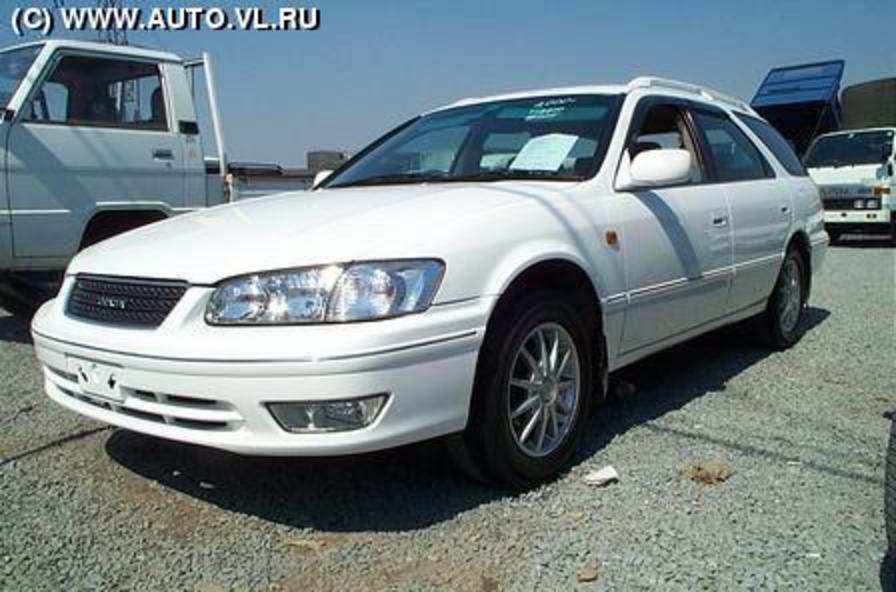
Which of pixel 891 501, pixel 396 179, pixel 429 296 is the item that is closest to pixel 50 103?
pixel 396 179

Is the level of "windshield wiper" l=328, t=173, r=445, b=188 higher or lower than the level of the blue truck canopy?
lower

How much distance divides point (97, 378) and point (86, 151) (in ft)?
10.4

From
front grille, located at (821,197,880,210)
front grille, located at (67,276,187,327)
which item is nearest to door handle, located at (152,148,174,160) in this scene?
front grille, located at (67,276,187,327)

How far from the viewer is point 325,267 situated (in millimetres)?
2438

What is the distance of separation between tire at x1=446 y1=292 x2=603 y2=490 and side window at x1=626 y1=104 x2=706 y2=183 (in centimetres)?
128

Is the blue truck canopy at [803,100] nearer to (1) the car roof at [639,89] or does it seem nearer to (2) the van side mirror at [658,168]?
(1) the car roof at [639,89]

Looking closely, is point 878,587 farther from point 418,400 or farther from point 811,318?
point 811,318

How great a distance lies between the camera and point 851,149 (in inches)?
537

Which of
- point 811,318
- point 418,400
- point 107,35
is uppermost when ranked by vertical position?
point 107,35

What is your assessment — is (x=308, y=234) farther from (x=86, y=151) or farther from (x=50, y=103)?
(x=50, y=103)

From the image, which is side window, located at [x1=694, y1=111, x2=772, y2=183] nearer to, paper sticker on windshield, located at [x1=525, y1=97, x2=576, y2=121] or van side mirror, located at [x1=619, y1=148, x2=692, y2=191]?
paper sticker on windshield, located at [x1=525, y1=97, x2=576, y2=121]

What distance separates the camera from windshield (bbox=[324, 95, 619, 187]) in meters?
3.49

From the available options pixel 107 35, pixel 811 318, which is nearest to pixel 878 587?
pixel 811 318

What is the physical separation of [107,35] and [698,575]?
10.9 m
